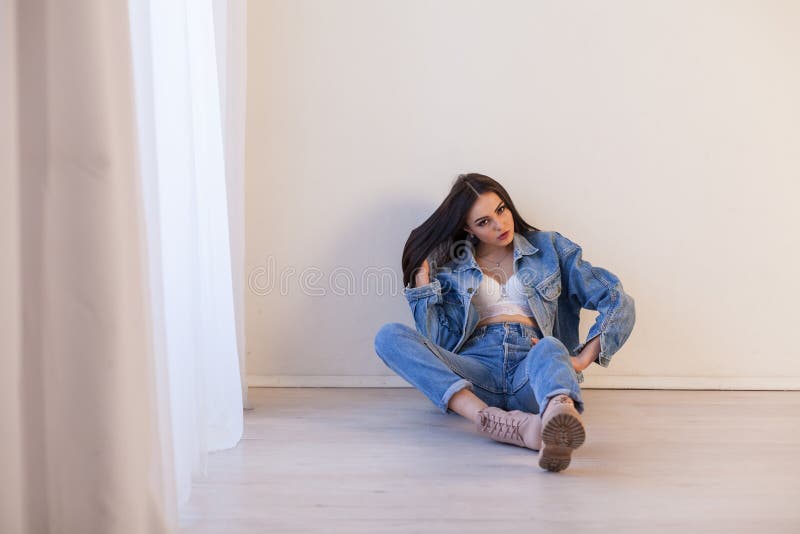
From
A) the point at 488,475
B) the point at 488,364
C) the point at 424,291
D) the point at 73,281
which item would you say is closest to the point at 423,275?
the point at 424,291

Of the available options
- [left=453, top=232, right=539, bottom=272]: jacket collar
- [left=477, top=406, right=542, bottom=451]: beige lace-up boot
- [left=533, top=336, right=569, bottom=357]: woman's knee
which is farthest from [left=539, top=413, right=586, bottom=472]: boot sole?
[left=453, top=232, right=539, bottom=272]: jacket collar

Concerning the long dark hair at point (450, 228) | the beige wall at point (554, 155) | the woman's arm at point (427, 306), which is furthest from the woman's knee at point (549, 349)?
the beige wall at point (554, 155)

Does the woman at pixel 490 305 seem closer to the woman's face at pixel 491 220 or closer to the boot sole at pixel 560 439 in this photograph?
the woman's face at pixel 491 220

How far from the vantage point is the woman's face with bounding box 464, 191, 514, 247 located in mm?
2127

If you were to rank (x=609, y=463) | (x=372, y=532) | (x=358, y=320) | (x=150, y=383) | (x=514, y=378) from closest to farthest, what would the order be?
(x=150, y=383) < (x=372, y=532) < (x=609, y=463) < (x=514, y=378) < (x=358, y=320)

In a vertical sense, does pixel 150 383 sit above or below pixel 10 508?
above

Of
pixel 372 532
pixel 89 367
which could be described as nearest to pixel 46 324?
pixel 89 367

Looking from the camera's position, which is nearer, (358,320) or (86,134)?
(86,134)

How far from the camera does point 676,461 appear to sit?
5.24ft

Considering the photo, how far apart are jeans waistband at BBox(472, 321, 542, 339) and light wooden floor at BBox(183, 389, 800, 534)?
0.26m

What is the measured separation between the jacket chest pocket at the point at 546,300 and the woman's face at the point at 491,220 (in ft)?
0.54

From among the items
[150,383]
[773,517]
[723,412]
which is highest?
[150,383]

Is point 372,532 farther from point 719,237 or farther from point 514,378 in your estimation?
point 719,237

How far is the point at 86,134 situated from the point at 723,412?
183 cm
